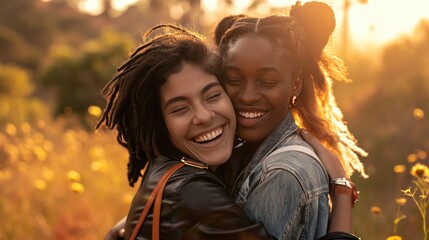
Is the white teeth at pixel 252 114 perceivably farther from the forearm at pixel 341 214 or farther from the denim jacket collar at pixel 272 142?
the forearm at pixel 341 214

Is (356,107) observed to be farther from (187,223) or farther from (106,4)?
(106,4)

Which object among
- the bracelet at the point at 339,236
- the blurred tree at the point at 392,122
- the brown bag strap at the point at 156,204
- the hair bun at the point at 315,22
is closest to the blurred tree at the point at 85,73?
the blurred tree at the point at 392,122

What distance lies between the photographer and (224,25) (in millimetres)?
3176

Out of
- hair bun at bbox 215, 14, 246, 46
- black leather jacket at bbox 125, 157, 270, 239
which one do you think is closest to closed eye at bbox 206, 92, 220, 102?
black leather jacket at bbox 125, 157, 270, 239

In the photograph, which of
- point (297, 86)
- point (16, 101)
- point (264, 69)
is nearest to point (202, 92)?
point (264, 69)

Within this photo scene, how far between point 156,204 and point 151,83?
58cm

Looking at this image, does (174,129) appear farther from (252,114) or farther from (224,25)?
(224,25)

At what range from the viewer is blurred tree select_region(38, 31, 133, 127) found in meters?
15.6

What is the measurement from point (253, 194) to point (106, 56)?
14.3 metres

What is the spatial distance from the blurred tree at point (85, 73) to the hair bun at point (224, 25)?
12.2 meters

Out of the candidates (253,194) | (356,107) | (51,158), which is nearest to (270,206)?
(253,194)

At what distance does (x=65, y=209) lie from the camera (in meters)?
5.72

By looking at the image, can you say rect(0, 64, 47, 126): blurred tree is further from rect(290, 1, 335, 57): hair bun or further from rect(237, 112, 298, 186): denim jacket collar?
rect(237, 112, 298, 186): denim jacket collar

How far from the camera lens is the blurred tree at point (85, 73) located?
15570mm
